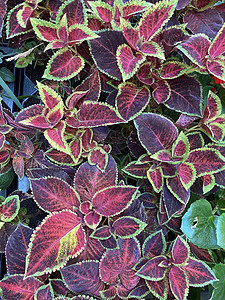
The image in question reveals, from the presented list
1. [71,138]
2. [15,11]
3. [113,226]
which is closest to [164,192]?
[113,226]

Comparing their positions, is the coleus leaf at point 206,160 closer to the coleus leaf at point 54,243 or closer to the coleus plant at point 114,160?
the coleus plant at point 114,160

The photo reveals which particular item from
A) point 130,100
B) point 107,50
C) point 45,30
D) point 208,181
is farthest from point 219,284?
point 45,30

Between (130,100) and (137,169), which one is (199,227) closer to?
(137,169)

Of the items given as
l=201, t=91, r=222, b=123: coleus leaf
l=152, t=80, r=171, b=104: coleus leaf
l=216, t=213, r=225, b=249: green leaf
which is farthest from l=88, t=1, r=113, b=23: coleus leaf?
l=216, t=213, r=225, b=249: green leaf

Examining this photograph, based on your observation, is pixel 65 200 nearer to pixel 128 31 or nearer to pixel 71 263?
pixel 71 263

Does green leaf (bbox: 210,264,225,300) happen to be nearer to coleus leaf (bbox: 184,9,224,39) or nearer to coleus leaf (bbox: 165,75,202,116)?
coleus leaf (bbox: 165,75,202,116)

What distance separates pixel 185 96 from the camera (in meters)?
0.84

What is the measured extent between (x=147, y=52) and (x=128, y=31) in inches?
2.6

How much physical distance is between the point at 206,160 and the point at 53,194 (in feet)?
1.30

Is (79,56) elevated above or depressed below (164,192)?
above

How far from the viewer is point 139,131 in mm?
798

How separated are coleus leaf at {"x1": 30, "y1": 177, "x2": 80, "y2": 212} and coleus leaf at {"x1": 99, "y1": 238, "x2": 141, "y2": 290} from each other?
15 cm

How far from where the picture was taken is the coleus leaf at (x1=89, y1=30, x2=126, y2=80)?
0.80 metres

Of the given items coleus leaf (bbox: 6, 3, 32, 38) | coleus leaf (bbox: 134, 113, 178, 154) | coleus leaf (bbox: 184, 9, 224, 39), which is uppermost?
coleus leaf (bbox: 184, 9, 224, 39)
